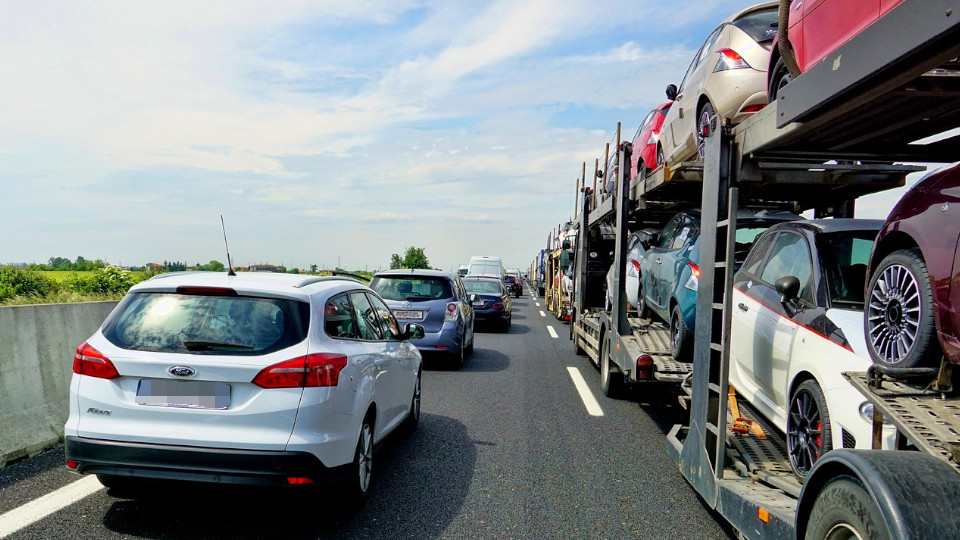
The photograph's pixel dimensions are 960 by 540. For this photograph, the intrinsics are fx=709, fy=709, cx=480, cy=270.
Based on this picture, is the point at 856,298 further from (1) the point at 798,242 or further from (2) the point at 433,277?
(2) the point at 433,277

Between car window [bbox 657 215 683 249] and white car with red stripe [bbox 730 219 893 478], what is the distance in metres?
2.16

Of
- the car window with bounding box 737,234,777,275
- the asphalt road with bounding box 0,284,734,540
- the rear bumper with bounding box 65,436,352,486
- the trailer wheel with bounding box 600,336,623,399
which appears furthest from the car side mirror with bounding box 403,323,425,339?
the trailer wheel with bounding box 600,336,623,399

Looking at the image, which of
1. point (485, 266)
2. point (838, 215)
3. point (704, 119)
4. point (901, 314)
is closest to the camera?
point (901, 314)

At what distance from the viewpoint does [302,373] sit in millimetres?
4203

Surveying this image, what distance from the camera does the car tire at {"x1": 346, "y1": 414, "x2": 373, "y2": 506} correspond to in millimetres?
4562

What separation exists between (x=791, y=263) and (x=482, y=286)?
1427 cm

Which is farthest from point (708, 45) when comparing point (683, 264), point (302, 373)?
point (302, 373)

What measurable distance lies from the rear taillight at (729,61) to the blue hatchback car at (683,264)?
1.40 m

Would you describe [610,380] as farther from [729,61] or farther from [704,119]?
[729,61]

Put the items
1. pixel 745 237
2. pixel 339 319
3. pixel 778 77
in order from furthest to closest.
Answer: pixel 745 237 < pixel 778 77 < pixel 339 319

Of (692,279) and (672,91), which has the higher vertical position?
(672,91)

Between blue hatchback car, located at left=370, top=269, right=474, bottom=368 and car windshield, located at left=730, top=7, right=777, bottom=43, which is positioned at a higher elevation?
car windshield, located at left=730, top=7, right=777, bottom=43

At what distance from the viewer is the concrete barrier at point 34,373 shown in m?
5.46

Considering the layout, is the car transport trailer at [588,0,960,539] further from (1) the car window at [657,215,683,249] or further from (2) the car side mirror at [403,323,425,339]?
(2) the car side mirror at [403,323,425,339]
